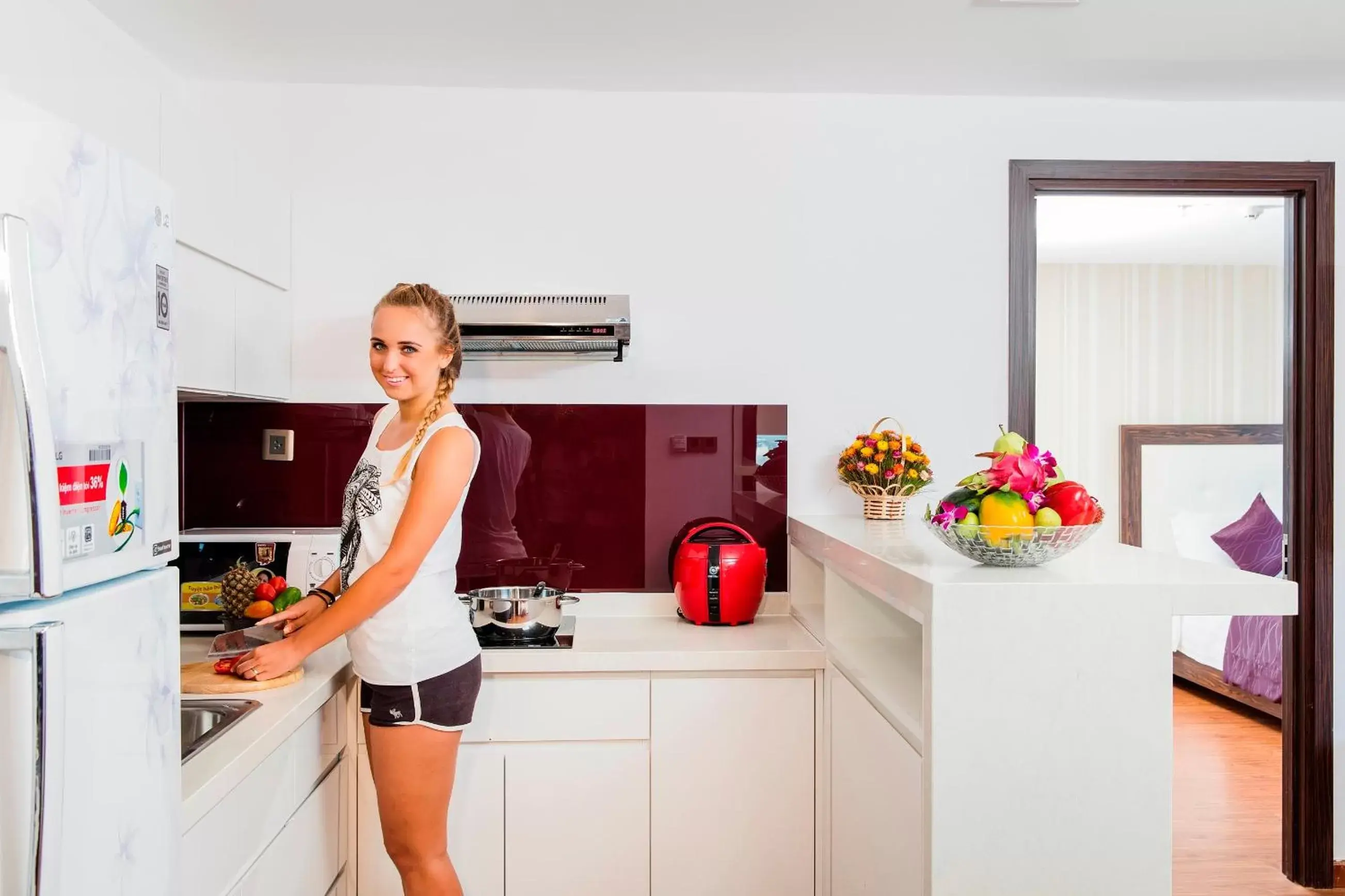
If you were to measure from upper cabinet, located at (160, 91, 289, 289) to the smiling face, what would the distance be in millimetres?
435

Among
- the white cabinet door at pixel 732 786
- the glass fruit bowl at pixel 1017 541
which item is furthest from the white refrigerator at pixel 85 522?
the white cabinet door at pixel 732 786

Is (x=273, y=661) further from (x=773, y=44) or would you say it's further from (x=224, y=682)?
(x=773, y=44)

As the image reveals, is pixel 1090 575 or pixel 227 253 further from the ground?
pixel 227 253

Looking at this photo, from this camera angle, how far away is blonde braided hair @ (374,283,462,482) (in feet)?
5.86

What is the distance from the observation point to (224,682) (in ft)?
5.93

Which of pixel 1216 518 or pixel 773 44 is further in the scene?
pixel 1216 518

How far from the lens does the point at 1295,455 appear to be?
109 inches

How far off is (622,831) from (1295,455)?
2.34 m

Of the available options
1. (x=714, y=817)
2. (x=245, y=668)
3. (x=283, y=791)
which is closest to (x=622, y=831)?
(x=714, y=817)

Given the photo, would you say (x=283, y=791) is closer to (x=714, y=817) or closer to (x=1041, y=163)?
(x=714, y=817)

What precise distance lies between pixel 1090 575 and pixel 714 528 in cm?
123

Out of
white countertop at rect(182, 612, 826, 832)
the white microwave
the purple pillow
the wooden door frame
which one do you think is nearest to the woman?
white countertop at rect(182, 612, 826, 832)

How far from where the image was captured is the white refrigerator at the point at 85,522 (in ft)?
2.57

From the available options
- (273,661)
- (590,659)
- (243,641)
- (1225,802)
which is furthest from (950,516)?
(1225,802)
